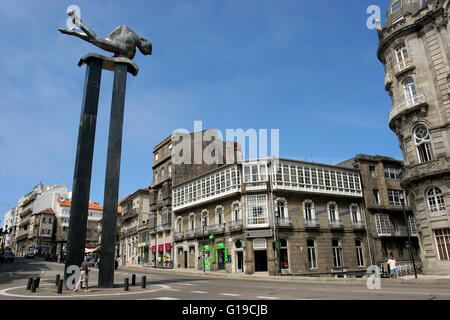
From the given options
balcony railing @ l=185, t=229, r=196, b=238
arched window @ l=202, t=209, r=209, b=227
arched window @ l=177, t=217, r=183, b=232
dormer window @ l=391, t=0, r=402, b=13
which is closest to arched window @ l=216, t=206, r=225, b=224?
arched window @ l=202, t=209, r=209, b=227

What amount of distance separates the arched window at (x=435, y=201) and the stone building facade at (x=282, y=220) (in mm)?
12298

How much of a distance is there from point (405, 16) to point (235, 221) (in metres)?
24.4

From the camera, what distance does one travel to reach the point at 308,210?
3625 centimetres

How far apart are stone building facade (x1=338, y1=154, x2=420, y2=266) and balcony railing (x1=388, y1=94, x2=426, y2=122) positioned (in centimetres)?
1322

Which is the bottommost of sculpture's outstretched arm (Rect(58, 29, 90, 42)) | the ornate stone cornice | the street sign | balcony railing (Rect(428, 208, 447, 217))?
the street sign

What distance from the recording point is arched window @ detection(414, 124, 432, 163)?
26.2m

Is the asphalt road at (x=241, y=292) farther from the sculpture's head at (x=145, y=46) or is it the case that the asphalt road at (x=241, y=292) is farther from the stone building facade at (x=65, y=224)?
the stone building facade at (x=65, y=224)

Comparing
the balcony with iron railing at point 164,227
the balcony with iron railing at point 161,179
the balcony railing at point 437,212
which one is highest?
the balcony with iron railing at point 161,179

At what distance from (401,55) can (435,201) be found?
12.7 meters

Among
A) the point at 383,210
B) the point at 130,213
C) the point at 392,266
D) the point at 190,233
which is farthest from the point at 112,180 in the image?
the point at 130,213

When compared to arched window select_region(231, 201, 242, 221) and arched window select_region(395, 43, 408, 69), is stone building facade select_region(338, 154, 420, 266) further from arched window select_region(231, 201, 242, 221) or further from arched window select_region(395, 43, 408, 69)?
arched window select_region(231, 201, 242, 221)

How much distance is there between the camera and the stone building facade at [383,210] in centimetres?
3869

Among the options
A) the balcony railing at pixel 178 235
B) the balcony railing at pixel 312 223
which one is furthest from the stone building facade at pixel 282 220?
the balcony railing at pixel 178 235

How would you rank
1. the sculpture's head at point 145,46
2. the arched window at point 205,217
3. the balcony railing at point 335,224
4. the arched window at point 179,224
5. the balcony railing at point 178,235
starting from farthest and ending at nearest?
the arched window at point 179,224 → the balcony railing at point 178,235 → the arched window at point 205,217 → the balcony railing at point 335,224 → the sculpture's head at point 145,46
